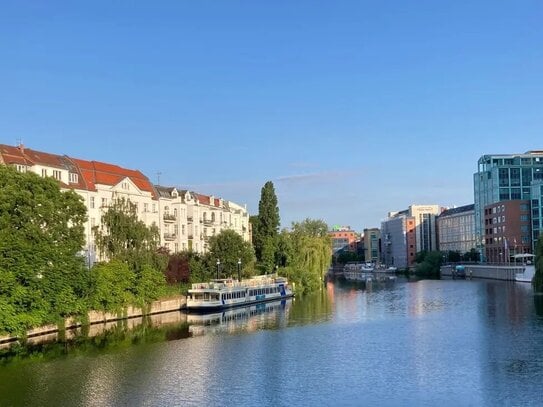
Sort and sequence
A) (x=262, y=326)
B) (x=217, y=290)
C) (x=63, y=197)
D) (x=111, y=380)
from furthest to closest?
(x=217, y=290)
(x=262, y=326)
(x=63, y=197)
(x=111, y=380)

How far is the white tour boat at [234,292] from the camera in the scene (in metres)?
61.1

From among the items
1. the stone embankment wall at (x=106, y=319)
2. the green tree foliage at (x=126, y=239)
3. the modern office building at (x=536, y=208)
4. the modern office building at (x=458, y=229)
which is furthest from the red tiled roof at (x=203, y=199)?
the modern office building at (x=458, y=229)

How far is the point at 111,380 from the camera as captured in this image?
29531 mm

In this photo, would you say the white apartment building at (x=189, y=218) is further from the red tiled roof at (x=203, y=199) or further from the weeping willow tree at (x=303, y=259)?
the weeping willow tree at (x=303, y=259)

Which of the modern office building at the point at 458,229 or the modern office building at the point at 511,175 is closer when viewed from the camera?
the modern office building at the point at 511,175

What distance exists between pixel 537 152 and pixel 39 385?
13748cm

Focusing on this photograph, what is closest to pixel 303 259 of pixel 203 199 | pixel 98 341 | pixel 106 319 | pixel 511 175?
pixel 203 199

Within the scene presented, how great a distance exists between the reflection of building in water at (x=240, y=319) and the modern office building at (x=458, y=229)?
109645 millimetres

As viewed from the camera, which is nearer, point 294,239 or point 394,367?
point 394,367

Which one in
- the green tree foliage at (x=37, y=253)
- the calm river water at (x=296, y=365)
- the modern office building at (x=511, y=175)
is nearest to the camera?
the calm river water at (x=296, y=365)

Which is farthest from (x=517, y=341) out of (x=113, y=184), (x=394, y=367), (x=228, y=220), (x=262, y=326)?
(x=228, y=220)

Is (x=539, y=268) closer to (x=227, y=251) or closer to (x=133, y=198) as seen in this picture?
(x=227, y=251)

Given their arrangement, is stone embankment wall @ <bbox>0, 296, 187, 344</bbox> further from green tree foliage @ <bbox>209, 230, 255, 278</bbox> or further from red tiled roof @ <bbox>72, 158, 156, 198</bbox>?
red tiled roof @ <bbox>72, 158, 156, 198</bbox>

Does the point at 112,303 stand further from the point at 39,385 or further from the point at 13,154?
the point at 39,385
